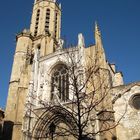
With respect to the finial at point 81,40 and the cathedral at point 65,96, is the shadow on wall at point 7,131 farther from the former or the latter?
the finial at point 81,40

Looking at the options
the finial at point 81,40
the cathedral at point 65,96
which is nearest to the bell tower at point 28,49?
the cathedral at point 65,96

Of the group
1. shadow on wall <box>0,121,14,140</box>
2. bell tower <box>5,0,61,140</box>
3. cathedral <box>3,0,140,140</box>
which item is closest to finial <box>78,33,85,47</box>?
cathedral <box>3,0,140,140</box>

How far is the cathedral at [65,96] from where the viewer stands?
45.6 ft

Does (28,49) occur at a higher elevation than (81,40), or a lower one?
higher

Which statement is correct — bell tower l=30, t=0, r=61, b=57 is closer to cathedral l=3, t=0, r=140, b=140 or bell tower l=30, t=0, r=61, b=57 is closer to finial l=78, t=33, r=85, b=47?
cathedral l=3, t=0, r=140, b=140

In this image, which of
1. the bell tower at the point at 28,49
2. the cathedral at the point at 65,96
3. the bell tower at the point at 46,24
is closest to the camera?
the cathedral at the point at 65,96

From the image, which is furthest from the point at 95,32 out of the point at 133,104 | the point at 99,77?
the point at 133,104

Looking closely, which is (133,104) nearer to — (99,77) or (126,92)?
(126,92)

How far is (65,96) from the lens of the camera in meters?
12.1

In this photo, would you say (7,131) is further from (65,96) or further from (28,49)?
(28,49)

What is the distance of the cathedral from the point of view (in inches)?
547

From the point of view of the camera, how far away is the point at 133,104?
15859 mm

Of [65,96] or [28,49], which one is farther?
Answer: [28,49]

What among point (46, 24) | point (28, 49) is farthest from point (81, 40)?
point (46, 24)
